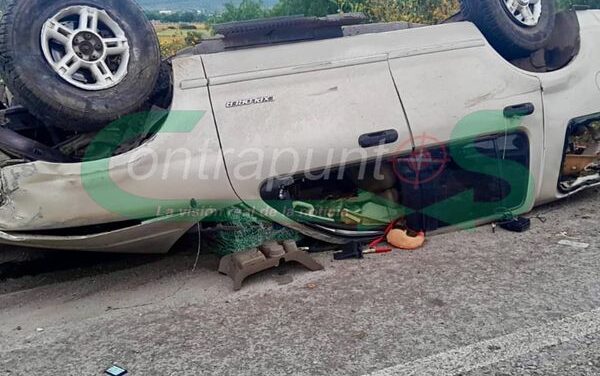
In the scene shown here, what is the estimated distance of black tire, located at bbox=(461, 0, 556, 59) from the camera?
3953 millimetres

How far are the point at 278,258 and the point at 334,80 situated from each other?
113 centimetres

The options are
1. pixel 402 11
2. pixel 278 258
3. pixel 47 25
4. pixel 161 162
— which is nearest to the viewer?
pixel 47 25

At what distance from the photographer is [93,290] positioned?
3.60 metres

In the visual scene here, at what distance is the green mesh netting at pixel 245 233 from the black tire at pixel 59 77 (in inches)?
33.4

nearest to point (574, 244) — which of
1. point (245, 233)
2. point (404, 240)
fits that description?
point (404, 240)

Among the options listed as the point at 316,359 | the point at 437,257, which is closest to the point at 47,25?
the point at 316,359

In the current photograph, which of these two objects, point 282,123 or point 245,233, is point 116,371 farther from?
point 282,123

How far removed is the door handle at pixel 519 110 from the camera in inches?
153

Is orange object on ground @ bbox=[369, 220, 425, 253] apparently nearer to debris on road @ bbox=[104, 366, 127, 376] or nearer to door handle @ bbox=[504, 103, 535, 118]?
door handle @ bbox=[504, 103, 535, 118]

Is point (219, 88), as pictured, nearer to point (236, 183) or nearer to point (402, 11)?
point (236, 183)

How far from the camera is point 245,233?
3.56 metres

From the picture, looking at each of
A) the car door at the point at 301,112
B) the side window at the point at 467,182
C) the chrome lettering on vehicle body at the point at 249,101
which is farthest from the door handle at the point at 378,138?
the chrome lettering on vehicle body at the point at 249,101

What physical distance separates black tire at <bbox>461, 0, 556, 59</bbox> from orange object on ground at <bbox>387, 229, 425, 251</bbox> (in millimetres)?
1440

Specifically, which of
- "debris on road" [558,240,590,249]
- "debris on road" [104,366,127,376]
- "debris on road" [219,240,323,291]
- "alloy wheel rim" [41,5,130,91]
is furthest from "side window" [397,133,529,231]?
"debris on road" [104,366,127,376]
